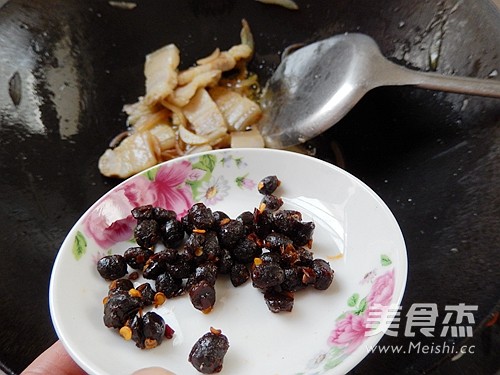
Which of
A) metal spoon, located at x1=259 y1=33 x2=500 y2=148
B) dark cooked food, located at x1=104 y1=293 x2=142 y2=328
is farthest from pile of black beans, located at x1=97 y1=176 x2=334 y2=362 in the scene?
metal spoon, located at x1=259 y1=33 x2=500 y2=148

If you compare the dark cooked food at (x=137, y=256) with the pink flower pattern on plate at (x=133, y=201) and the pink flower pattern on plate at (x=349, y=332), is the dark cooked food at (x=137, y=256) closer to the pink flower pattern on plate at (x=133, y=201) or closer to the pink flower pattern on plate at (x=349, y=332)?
the pink flower pattern on plate at (x=133, y=201)

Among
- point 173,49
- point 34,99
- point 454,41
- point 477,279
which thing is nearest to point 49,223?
point 34,99

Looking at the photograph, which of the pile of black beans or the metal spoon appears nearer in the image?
the pile of black beans

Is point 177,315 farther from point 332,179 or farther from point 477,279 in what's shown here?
point 477,279

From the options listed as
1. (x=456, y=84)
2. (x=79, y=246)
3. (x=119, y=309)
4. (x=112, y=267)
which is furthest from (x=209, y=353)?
(x=456, y=84)

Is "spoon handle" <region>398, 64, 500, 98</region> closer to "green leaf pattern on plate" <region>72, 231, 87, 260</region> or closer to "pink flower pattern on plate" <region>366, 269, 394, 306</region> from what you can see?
"pink flower pattern on plate" <region>366, 269, 394, 306</region>

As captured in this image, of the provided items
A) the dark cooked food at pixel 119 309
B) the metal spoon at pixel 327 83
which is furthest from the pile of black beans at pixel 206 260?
the metal spoon at pixel 327 83

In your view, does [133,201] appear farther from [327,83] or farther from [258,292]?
[327,83]
